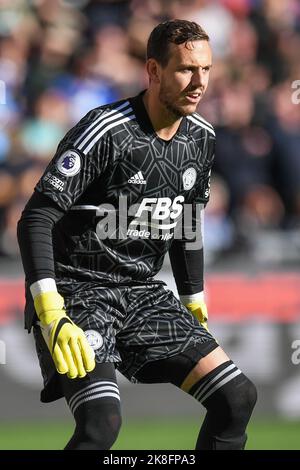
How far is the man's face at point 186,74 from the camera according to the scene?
4938 millimetres

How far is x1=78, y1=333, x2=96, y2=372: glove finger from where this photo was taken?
4695 millimetres

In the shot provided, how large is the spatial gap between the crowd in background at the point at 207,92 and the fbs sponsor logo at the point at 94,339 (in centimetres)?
378

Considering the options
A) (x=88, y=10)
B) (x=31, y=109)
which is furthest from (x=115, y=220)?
(x=88, y=10)

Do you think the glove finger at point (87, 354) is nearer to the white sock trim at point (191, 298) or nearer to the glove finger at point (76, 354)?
the glove finger at point (76, 354)

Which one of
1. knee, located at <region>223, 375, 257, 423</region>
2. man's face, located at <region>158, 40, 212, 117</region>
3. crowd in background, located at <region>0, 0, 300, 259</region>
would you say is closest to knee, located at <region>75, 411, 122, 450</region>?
knee, located at <region>223, 375, 257, 423</region>

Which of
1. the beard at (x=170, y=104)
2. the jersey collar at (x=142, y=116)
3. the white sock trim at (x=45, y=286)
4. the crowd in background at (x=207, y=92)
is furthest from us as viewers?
the crowd in background at (x=207, y=92)

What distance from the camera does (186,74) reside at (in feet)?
16.3

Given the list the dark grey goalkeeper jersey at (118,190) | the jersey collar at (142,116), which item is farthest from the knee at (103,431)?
the jersey collar at (142,116)

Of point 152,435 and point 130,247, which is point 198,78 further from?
point 152,435

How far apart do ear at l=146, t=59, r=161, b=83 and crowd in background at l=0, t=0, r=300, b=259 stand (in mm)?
3737

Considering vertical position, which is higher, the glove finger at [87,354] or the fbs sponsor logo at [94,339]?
the fbs sponsor logo at [94,339]

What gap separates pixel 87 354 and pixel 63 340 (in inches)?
4.8

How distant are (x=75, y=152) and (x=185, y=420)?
4.29m
